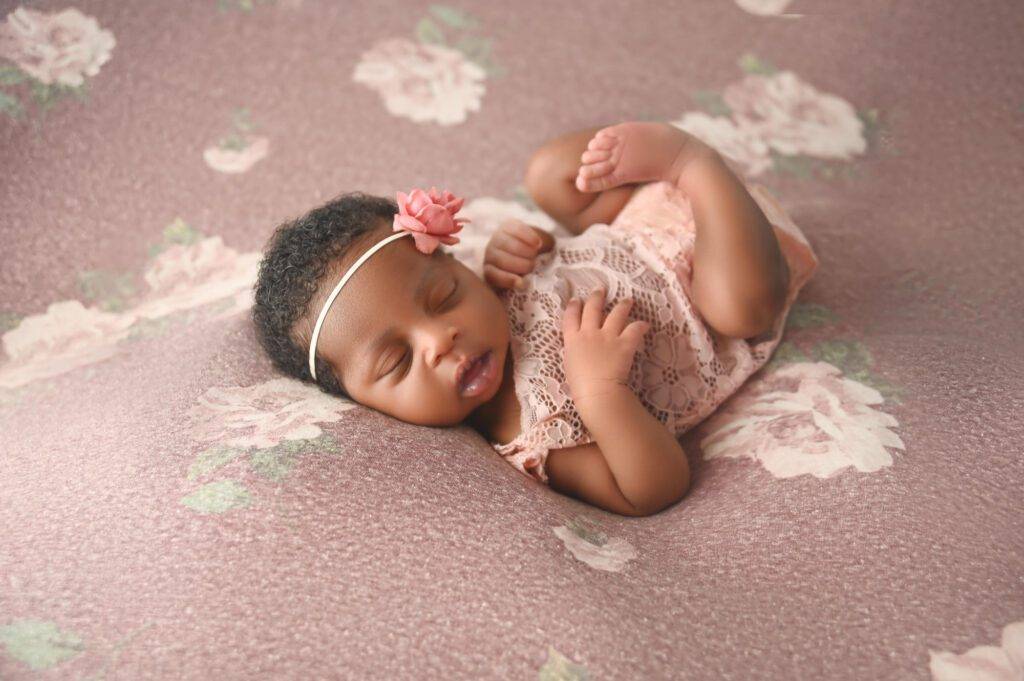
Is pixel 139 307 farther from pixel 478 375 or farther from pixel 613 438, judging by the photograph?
pixel 613 438

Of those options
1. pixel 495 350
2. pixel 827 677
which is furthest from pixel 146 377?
pixel 827 677

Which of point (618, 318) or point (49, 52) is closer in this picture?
point (618, 318)

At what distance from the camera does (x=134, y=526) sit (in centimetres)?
76

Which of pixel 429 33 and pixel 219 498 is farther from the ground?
pixel 429 33

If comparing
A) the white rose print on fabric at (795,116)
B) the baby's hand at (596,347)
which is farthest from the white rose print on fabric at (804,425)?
the white rose print on fabric at (795,116)

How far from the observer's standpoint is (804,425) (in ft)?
3.10

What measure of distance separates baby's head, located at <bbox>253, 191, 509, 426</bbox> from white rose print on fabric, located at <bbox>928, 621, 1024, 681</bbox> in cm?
49

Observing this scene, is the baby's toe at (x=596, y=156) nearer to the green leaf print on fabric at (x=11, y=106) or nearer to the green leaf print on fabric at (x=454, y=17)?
the green leaf print on fabric at (x=454, y=17)

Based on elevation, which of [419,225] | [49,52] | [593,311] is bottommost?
[593,311]

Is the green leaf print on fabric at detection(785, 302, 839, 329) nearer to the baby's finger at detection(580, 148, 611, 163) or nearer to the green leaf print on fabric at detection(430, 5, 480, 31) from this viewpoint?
the baby's finger at detection(580, 148, 611, 163)

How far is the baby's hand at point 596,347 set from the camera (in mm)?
973

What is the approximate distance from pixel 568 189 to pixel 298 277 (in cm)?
40

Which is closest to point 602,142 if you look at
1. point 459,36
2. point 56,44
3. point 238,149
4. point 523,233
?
point 523,233

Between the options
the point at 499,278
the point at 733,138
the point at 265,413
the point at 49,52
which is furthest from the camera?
the point at 733,138
